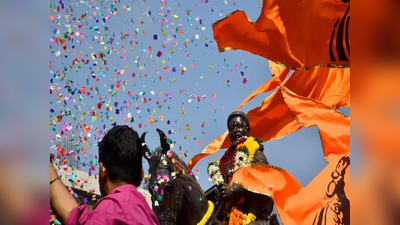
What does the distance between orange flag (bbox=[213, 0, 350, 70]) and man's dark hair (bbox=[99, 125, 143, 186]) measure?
10.9 ft

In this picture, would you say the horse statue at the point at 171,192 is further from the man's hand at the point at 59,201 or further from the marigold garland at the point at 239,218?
the man's hand at the point at 59,201

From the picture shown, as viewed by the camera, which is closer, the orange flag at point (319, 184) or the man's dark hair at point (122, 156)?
the man's dark hair at point (122, 156)

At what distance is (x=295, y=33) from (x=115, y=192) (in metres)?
4.33

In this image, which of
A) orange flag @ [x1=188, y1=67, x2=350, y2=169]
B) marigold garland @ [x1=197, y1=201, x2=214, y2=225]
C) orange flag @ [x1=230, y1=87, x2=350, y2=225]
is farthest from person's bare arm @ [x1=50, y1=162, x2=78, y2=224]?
orange flag @ [x1=188, y1=67, x2=350, y2=169]

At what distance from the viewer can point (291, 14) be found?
18.0 ft

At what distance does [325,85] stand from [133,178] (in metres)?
7.11

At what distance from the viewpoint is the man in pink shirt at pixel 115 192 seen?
1.49 meters

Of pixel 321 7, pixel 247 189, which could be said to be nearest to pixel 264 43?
pixel 321 7

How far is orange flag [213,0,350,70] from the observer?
4.78m

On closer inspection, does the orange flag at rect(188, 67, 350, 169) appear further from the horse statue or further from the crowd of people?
the crowd of people

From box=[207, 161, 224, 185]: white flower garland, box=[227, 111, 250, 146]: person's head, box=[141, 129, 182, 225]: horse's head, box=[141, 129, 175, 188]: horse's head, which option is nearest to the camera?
box=[141, 129, 182, 225]: horse's head

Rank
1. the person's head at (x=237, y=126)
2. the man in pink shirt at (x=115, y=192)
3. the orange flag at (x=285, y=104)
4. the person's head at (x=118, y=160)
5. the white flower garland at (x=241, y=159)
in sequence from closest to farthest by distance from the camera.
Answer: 1. the man in pink shirt at (x=115, y=192)
2. the person's head at (x=118, y=160)
3. the white flower garland at (x=241, y=159)
4. the person's head at (x=237, y=126)
5. the orange flag at (x=285, y=104)

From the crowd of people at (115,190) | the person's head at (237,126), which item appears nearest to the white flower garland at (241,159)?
the person's head at (237,126)

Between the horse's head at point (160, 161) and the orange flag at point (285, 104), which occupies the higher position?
the horse's head at point (160, 161)
